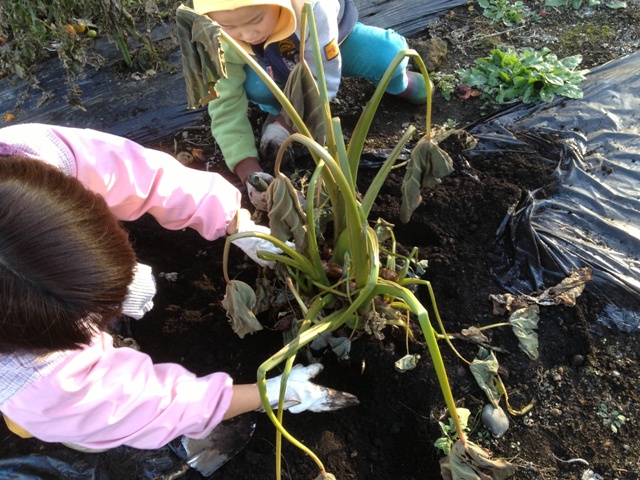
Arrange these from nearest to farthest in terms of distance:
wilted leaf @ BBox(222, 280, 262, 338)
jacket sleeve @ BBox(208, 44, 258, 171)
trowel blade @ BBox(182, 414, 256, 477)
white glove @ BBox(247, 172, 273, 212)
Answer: wilted leaf @ BBox(222, 280, 262, 338) < trowel blade @ BBox(182, 414, 256, 477) < white glove @ BBox(247, 172, 273, 212) < jacket sleeve @ BBox(208, 44, 258, 171)

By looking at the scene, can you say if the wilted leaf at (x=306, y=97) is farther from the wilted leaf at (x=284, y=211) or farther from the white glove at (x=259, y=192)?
the white glove at (x=259, y=192)

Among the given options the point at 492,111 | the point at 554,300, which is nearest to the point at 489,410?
the point at 554,300

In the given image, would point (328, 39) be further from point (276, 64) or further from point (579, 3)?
point (579, 3)

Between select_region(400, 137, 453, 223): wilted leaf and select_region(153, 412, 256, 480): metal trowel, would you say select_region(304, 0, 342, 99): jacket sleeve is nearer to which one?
select_region(400, 137, 453, 223): wilted leaf

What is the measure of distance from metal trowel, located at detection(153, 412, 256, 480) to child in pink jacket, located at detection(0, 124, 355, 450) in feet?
0.71

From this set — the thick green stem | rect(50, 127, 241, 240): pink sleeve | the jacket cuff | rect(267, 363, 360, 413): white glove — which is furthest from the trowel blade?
the jacket cuff

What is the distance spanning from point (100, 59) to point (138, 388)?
177cm

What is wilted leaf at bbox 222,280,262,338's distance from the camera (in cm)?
122

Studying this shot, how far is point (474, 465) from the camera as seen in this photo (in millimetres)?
1122

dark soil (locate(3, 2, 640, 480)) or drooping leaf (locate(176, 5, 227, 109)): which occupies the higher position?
drooping leaf (locate(176, 5, 227, 109))

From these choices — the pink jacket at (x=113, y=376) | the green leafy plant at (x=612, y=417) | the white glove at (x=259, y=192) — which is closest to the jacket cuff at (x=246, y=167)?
the white glove at (x=259, y=192)

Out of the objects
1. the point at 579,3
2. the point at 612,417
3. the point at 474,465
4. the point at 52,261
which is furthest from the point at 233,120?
the point at 579,3

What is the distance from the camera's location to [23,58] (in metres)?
2.39

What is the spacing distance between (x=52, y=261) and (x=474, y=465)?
95 centimetres
